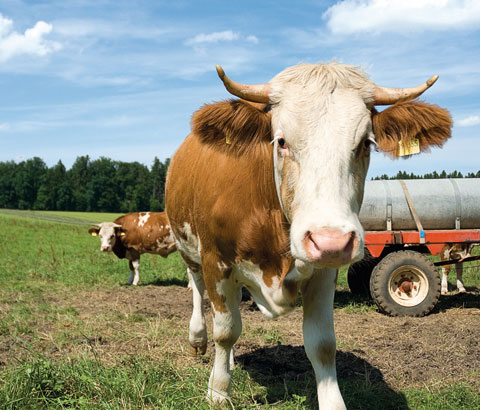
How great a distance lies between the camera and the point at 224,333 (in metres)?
3.34

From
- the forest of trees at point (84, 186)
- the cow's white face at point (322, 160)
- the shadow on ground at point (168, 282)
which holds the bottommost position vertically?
the shadow on ground at point (168, 282)

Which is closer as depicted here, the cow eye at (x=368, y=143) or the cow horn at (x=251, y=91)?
the cow eye at (x=368, y=143)

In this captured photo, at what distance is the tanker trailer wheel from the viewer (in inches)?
264

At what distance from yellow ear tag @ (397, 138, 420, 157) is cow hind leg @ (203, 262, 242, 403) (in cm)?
139

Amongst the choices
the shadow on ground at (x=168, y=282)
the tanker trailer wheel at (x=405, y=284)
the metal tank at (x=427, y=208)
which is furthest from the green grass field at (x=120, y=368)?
the metal tank at (x=427, y=208)

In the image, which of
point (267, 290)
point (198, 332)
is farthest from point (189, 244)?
point (267, 290)

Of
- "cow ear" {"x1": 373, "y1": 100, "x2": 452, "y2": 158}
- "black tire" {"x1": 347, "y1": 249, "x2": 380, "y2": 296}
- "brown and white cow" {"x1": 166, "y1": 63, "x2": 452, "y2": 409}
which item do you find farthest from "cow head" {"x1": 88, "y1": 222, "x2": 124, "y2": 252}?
"cow ear" {"x1": 373, "y1": 100, "x2": 452, "y2": 158}

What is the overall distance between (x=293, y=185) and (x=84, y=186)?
303ft

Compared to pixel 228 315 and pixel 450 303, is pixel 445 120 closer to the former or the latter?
pixel 228 315

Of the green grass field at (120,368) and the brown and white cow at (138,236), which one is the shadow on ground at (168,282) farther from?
the green grass field at (120,368)

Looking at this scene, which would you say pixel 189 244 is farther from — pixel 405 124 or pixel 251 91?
pixel 405 124

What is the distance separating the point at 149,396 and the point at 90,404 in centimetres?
36

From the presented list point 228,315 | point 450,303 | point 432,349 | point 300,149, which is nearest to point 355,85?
point 300,149

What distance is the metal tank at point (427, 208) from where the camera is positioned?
727 centimetres
